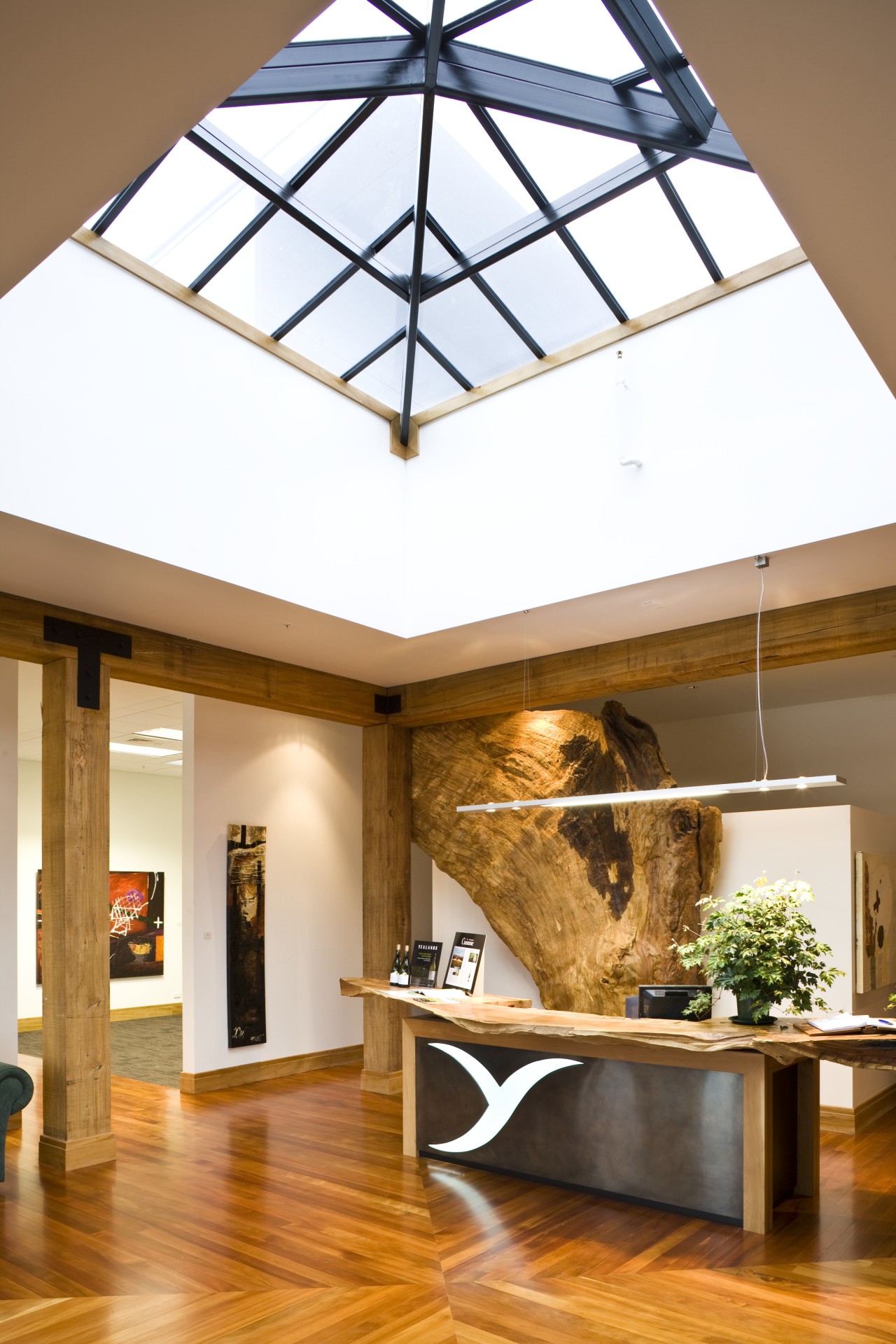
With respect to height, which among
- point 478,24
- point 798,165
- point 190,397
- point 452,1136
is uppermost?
point 478,24

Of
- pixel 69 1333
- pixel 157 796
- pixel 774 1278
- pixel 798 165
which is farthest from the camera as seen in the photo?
pixel 157 796

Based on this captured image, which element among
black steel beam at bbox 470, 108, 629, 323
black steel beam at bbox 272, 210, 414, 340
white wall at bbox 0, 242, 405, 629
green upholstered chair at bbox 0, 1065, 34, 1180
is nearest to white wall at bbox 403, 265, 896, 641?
black steel beam at bbox 470, 108, 629, 323

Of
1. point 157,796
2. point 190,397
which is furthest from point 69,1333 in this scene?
point 157,796

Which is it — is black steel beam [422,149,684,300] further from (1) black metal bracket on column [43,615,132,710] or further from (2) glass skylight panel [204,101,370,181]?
(1) black metal bracket on column [43,615,132,710]

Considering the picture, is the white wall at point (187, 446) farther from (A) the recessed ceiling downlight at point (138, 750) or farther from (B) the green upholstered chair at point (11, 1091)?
(A) the recessed ceiling downlight at point (138, 750)

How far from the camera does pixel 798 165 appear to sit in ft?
7.79

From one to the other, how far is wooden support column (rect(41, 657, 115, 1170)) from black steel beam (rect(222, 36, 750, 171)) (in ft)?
11.8

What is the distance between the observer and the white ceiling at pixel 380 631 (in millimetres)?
5301

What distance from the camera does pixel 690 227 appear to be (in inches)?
208

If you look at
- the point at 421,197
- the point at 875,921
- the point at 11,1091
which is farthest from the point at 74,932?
the point at 875,921

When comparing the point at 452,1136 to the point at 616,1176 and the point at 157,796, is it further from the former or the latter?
the point at 157,796

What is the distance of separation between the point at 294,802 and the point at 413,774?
1.21 meters

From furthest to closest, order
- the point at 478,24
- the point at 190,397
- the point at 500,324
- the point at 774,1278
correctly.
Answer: the point at 500,324 < the point at 190,397 < the point at 478,24 < the point at 774,1278

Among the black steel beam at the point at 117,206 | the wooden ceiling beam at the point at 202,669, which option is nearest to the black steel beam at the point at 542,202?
the black steel beam at the point at 117,206
